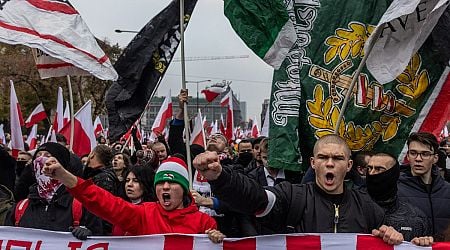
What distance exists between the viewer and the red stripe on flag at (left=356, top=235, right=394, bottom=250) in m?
3.82

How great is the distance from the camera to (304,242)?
12.9 ft

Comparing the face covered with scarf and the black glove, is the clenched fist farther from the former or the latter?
the face covered with scarf

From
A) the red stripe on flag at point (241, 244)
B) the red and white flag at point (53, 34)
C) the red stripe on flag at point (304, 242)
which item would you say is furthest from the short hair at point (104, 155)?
the red stripe on flag at point (304, 242)

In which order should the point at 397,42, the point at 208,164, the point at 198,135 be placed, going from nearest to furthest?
the point at 208,164 < the point at 397,42 < the point at 198,135

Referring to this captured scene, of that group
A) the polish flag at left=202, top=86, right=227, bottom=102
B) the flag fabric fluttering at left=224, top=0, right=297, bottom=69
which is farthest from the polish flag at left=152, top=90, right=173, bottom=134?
the flag fabric fluttering at left=224, top=0, right=297, bottom=69

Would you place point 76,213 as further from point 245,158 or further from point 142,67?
point 245,158

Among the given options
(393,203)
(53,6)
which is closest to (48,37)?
(53,6)

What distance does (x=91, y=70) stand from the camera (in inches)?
241

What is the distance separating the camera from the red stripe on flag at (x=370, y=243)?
382 cm

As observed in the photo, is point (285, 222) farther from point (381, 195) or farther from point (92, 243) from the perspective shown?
point (92, 243)

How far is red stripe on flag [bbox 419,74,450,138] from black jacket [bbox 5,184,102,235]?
10.4 feet

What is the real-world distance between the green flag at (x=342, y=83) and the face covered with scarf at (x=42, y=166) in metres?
1.90

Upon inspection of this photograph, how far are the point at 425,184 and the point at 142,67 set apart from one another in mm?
2818

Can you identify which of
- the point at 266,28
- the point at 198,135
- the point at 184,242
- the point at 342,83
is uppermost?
the point at 266,28
